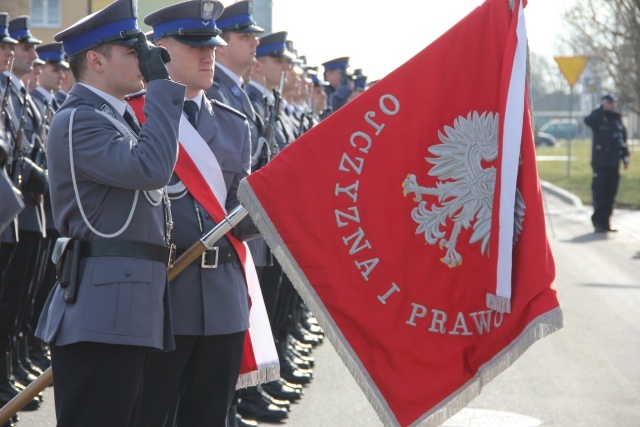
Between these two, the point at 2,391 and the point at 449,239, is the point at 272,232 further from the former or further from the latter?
the point at 2,391

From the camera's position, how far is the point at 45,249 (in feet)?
25.3

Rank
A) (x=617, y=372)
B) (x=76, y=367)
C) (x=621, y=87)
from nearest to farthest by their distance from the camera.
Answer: (x=76, y=367)
(x=617, y=372)
(x=621, y=87)

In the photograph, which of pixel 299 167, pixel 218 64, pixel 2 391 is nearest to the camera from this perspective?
pixel 299 167

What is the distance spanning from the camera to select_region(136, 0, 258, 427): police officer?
4.43m

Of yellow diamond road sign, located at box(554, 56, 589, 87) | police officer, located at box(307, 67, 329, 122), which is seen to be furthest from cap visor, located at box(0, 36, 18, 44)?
yellow diamond road sign, located at box(554, 56, 589, 87)

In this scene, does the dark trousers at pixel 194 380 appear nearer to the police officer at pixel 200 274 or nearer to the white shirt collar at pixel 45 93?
the police officer at pixel 200 274

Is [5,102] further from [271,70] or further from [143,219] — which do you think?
[143,219]

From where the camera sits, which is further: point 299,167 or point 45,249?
point 45,249

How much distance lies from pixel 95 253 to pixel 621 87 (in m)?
33.8

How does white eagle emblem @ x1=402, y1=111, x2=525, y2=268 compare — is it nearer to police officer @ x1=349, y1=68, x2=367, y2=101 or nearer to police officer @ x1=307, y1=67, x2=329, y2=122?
police officer @ x1=307, y1=67, x2=329, y2=122

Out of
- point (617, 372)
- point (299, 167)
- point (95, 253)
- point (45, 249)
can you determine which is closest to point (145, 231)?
point (95, 253)

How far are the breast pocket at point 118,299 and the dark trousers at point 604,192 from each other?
15.9 meters

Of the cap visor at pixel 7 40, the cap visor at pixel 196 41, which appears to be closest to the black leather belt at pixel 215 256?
the cap visor at pixel 196 41

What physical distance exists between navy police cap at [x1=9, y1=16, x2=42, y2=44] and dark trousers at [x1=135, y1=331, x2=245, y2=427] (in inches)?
157
